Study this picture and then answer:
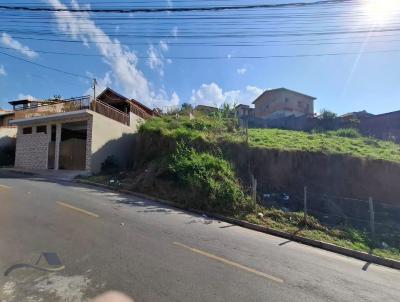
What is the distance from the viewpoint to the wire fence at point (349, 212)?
35.2 feet

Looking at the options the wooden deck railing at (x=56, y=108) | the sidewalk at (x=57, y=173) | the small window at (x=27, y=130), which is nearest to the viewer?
the sidewalk at (x=57, y=173)

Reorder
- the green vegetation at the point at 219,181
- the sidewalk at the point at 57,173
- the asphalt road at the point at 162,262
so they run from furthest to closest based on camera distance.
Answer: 1. the sidewalk at the point at 57,173
2. the green vegetation at the point at 219,181
3. the asphalt road at the point at 162,262

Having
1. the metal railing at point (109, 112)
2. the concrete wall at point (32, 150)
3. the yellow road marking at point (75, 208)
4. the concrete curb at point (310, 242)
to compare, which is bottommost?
the concrete curb at point (310, 242)

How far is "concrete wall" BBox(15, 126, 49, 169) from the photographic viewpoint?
23734 mm

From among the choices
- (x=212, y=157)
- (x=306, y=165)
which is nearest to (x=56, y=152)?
(x=212, y=157)

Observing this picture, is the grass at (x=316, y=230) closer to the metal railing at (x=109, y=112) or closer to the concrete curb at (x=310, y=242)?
the concrete curb at (x=310, y=242)

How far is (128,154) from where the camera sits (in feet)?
82.0

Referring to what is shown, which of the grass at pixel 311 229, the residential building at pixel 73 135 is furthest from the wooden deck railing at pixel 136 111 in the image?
the grass at pixel 311 229

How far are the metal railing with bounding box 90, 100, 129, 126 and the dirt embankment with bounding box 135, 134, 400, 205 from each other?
32.9 ft

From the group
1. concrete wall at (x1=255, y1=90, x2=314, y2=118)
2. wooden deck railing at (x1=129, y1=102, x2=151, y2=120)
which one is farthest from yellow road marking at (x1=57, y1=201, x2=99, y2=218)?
concrete wall at (x1=255, y1=90, x2=314, y2=118)

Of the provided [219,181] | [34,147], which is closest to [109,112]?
[34,147]

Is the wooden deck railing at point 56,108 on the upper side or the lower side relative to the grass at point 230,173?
upper

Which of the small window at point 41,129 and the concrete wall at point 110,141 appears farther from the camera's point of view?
the small window at point 41,129

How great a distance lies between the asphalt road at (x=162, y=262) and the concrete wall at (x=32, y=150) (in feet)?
46.1
